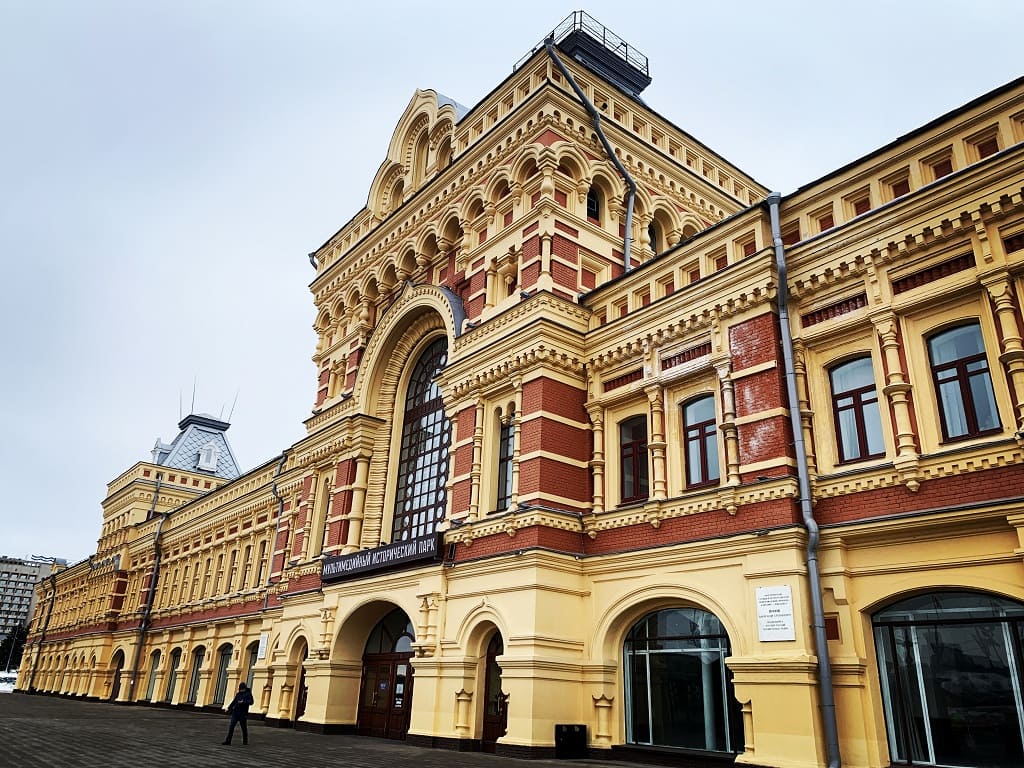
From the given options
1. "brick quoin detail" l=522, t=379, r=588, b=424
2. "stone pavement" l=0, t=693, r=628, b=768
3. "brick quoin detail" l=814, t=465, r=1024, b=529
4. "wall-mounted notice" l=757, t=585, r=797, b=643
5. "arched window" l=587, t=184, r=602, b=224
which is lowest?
"stone pavement" l=0, t=693, r=628, b=768

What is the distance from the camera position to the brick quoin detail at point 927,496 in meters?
12.1

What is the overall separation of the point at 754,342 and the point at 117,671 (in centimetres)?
4719

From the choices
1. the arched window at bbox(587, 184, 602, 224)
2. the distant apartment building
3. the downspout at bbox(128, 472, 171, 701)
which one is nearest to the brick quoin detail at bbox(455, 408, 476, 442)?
the arched window at bbox(587, 184, 602, 224)

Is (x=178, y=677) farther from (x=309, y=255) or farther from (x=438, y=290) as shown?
(x=438, y=290)

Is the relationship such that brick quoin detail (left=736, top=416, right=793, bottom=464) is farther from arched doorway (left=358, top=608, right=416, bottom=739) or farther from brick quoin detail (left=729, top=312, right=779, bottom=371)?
arched doorway (left=358, top=608, right=416, bottom=739)

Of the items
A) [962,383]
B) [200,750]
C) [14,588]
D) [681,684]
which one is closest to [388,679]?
[200,750]

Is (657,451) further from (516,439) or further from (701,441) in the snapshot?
(516,439)

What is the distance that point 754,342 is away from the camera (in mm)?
15984

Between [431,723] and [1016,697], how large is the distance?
487 inches

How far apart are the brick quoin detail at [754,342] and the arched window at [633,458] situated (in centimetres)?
304

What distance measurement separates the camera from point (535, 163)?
21984mm

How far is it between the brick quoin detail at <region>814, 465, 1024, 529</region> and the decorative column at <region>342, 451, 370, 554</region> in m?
15.3

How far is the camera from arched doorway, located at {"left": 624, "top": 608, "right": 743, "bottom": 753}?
14.9 meters

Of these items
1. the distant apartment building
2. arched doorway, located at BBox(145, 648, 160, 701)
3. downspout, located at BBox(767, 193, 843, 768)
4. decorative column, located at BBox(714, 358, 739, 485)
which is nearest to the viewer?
downspout, located at BBox(767, 193, 843, 768)
